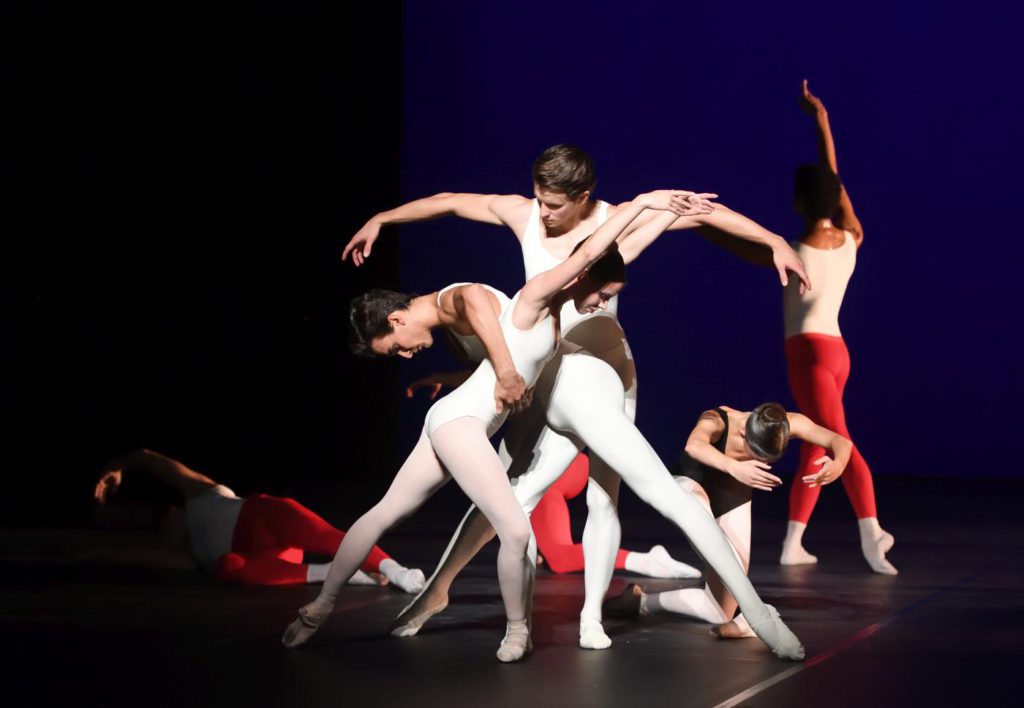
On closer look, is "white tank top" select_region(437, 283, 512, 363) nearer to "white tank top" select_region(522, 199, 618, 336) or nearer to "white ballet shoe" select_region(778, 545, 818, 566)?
"white tank top" select_region(522, 199, 618, 336)

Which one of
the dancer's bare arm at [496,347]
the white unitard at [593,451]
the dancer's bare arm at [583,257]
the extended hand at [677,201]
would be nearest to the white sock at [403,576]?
the white unitard at [593,451]

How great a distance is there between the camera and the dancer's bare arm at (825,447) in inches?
139

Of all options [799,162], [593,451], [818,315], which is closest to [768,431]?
[593,451]

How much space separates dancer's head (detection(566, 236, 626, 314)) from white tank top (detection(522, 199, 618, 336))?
284mm

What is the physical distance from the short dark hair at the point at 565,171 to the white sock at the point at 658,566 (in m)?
1.73

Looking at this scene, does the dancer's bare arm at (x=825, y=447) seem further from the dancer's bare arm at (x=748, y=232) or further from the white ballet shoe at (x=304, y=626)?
the white ballet shoe at (x=304, y=626)

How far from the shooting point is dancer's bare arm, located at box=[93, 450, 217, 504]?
191 inches

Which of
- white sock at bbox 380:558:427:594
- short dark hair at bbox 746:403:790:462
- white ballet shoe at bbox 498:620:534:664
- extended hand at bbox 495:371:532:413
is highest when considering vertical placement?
extended hand at bbox 495:371:532:413

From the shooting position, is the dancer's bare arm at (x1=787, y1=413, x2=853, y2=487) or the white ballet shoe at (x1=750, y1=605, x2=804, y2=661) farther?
the dancer's bare arm at (x1=787, y1=413, x2=853, y2=487)

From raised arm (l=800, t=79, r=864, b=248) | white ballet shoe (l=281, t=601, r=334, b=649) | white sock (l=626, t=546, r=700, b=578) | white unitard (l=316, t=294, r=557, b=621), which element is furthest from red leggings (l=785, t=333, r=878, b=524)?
white ballet shoe (l=281, t=601, r=334, b=649)

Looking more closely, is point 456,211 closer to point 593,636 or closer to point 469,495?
point 469,495

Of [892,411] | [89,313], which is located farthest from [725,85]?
[89,313]

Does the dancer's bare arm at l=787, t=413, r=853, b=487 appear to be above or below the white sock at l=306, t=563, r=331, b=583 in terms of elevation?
above

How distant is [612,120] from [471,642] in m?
5.29
